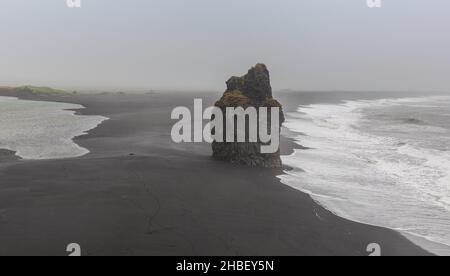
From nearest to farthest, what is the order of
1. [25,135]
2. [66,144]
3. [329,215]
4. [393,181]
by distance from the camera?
[329,215]
[393,181]
[66,144]
[25,135]

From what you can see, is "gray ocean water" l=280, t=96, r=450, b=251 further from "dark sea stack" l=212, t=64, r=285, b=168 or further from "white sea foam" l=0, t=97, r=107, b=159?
"white sea foam" l=0, t=97, r=107, b=159

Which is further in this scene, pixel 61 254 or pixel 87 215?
pixel 87 215

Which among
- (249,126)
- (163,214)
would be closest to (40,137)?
(249,126)

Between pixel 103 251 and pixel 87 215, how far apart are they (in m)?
2.65

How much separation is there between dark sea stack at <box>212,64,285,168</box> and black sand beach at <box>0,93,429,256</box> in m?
1.34

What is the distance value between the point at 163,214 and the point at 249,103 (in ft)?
34.8

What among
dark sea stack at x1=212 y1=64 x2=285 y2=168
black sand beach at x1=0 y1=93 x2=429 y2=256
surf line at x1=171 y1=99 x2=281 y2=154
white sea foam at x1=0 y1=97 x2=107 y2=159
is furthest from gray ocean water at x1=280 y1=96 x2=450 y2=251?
white sea foam at x1=0 y1=97 x2=107 y2=159

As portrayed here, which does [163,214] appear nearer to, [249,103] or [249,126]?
[249,126]

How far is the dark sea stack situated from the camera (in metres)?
20.0

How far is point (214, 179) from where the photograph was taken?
660 inches

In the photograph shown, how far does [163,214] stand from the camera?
39.8ft
